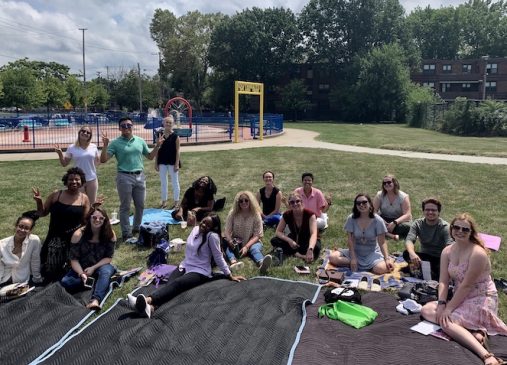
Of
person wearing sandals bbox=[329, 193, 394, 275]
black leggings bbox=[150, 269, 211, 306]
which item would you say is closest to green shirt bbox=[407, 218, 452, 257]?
person wearing sandals bbox=[329, 193, 394, 275]

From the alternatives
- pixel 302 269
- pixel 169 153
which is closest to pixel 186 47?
pixel 169 153

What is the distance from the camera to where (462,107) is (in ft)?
102

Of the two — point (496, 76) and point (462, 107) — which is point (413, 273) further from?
point (496, 76)

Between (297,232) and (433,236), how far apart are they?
6.44ft

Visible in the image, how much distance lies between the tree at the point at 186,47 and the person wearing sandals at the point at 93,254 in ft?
210

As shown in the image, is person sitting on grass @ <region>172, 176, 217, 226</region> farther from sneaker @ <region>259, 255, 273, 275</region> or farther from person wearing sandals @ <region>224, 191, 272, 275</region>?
sneaker @ <region>259, 255, 273, 275</region>

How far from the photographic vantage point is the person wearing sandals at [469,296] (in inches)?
173

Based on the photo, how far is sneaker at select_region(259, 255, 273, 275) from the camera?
6180 millimetres

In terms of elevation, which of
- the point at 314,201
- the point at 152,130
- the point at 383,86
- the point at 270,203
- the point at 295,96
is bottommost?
the point at 270,203

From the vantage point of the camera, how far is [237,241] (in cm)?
699

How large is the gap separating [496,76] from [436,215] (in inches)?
2703

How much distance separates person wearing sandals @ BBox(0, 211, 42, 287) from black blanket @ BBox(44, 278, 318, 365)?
1.39 meters

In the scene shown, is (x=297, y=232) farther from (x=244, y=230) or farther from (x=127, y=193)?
(x=127, y=193)

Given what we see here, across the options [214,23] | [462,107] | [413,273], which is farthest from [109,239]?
[214,23]
